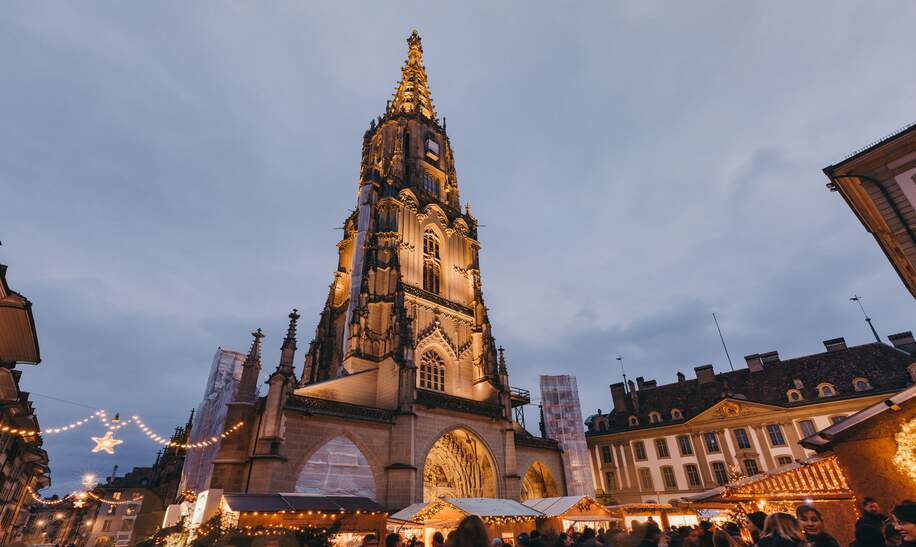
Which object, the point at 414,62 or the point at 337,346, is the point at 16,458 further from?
the point at 414,62

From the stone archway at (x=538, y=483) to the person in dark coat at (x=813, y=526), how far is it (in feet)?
77.9

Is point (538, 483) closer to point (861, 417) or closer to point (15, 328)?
point (861, 417)

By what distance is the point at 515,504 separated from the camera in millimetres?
16547

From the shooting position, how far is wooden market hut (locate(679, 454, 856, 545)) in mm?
8500

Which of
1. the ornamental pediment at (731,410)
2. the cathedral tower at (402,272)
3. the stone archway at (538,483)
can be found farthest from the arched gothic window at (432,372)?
the ornamental pediment at (731,410)

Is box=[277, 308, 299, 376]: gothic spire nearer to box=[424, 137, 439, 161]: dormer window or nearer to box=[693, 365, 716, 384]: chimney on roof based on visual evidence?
box=[424, 137, 439, 161]: dormer window

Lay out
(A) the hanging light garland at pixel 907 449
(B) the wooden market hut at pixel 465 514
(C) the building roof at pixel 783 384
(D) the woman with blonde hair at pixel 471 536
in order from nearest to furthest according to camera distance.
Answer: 1. (D) the woman with blonde hair at pixel 471 536
2. (A) the hanging light garland at pixel 907 449
3. (B) the wooden market hut at pixel 465 514
4. (C) the building roof at pixel 783 384

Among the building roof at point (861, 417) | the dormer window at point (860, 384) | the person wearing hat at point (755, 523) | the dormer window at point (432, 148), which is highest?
the dormer window at point (432, 148)

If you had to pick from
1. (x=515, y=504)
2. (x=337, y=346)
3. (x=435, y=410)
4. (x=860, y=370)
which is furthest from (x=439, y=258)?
(x=860, y=370)

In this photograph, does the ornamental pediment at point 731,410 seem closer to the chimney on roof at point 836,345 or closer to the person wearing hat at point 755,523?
the chimney on roof at point 836,345

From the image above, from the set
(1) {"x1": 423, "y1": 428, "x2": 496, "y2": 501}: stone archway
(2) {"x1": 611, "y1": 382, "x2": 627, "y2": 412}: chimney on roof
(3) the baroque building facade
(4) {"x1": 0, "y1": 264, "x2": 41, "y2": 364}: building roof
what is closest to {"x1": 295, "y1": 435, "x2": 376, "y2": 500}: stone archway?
(1) {"x1": 423, "y1": 428, "x2": 496, "y2": 501}: stone archway

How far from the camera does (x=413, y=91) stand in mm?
47969

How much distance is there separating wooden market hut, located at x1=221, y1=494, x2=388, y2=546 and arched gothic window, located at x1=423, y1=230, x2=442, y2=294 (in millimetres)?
16503

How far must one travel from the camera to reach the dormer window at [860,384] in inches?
1097
